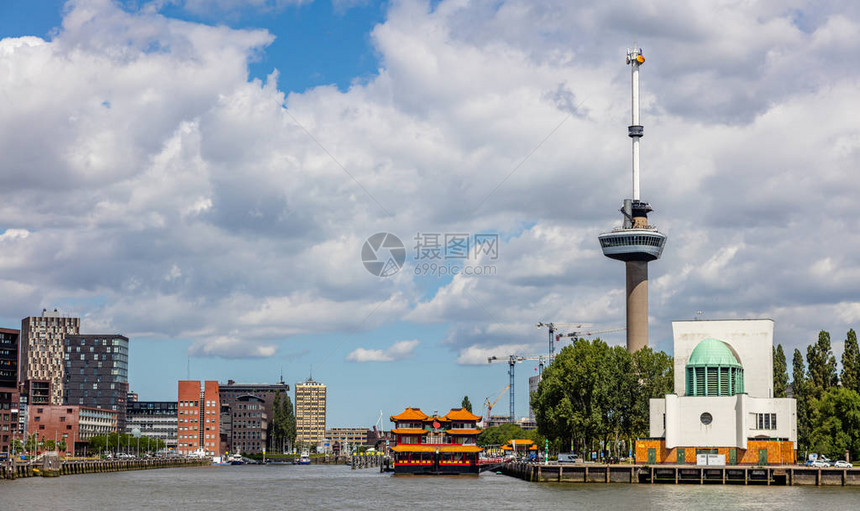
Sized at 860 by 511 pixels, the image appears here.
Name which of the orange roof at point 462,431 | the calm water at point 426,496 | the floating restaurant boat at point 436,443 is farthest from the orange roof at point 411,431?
the calm water at point 426,496

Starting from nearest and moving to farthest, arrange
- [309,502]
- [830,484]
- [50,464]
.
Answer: [309,502] → [830,484] → [50,464]

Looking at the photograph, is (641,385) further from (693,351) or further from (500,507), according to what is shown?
(500,507)

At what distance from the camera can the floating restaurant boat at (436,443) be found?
537 ft

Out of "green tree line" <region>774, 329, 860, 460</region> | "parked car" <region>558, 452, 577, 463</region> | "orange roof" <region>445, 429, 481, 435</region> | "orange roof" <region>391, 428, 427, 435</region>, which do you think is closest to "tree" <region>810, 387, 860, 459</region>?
"green tree line" <region>774, 329, 860, 460</region>

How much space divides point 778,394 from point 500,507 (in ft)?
269

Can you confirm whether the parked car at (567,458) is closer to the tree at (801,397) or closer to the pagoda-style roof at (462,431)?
the pagoda-style roof at (462,431)

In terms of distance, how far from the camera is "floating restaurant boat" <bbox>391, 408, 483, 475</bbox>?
163750 mm

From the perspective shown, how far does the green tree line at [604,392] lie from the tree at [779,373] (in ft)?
54.0

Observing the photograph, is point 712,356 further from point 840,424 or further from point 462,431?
point 462,431

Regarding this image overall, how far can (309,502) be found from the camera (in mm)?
110062

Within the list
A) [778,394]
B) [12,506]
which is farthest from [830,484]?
[12,506]

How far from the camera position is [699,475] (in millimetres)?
131125

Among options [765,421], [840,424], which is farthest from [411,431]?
[840,424]

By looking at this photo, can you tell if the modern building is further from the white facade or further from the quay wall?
the quay wall
